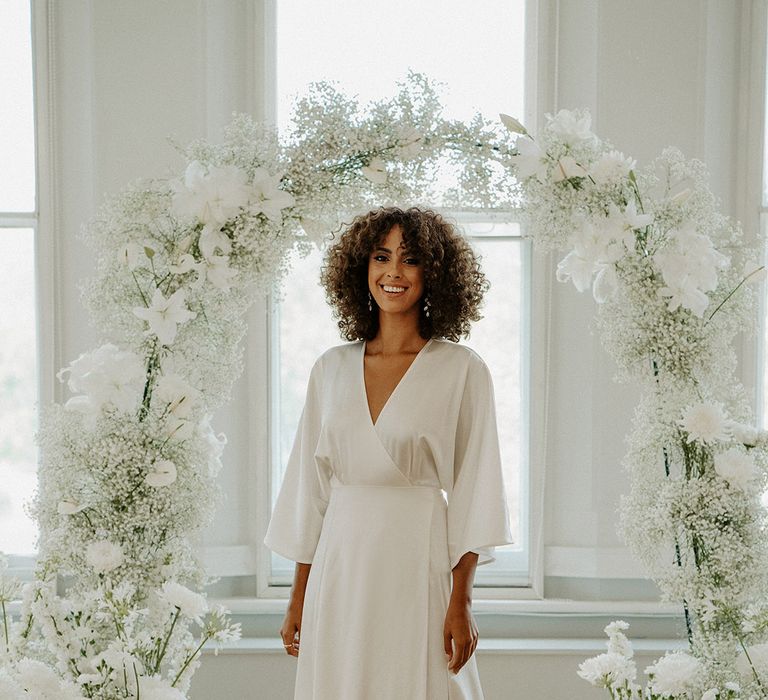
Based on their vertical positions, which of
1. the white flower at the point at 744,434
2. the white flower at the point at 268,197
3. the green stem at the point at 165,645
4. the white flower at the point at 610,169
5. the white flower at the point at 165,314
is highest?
the white flower at the point at 610,169

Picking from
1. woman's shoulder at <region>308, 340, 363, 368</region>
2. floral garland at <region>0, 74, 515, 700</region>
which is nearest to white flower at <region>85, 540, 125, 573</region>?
floral garland at <region>0, 74, 515, 700</region>

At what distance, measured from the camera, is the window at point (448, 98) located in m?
3.17

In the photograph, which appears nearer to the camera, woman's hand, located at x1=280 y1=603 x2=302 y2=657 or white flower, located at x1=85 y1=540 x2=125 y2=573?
white flower, located at x1=85 y1=540 x2=125 y2=573

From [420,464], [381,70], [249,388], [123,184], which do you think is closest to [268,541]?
[420,464]

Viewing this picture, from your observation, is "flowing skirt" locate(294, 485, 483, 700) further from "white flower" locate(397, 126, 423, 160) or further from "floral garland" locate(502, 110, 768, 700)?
"white flower" locate(397, 126, 423, 160)

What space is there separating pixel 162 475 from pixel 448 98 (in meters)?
1.78

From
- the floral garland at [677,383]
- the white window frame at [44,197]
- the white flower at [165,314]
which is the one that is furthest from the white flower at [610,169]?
the white window frame at [44,197]

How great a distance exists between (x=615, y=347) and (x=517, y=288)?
952 millimetres

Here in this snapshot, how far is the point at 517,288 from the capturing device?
3.17m

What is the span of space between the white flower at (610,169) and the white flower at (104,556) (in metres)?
1.49

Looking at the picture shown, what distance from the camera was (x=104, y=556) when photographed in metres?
2.07

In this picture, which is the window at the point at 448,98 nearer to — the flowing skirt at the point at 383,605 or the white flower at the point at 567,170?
the white flower at the point at 567,170

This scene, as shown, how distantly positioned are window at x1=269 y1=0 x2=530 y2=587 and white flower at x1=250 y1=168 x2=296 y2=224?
1007mm

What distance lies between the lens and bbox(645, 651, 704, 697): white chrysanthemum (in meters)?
2.07
